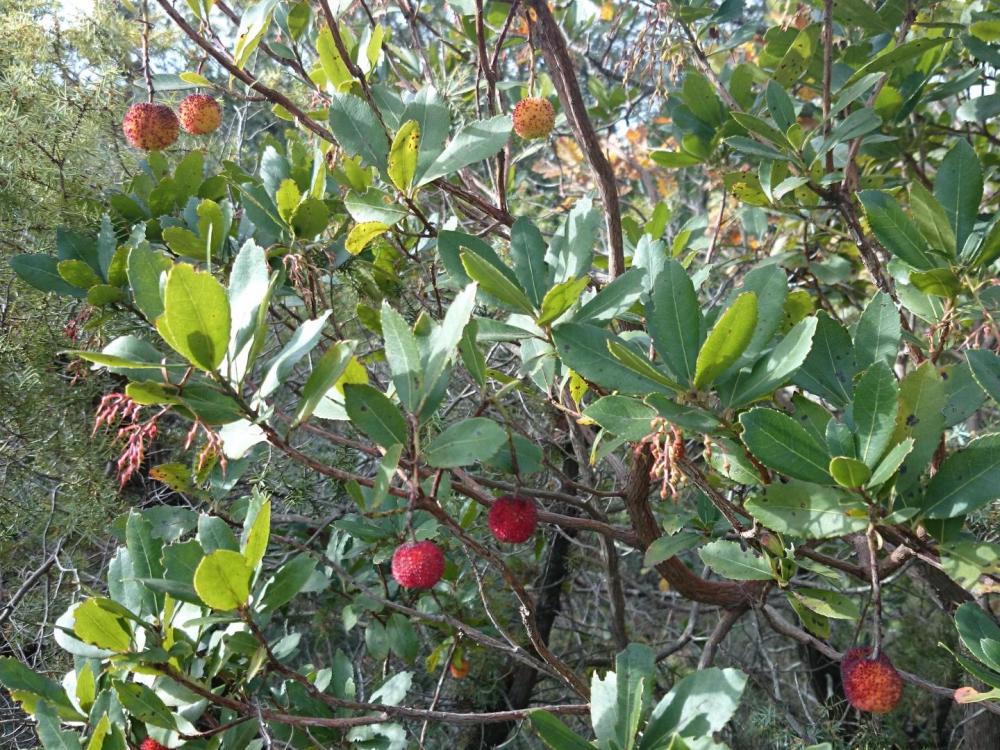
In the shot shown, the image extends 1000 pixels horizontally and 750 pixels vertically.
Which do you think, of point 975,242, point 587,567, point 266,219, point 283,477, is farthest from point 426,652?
point 975,242

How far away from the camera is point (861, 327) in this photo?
1.09 metres

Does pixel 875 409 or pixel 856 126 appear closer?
pixel 875 409

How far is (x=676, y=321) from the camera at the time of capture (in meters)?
0.94

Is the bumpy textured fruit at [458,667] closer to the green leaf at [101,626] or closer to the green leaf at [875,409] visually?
the green leaf at [101,626]

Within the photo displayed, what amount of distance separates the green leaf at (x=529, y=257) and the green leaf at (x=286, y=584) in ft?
1.47

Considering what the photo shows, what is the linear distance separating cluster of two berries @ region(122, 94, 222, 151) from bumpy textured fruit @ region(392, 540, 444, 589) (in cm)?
103

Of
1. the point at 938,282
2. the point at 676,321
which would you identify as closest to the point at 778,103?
the point at 938,282

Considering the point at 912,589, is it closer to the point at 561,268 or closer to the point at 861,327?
the point at 861,327

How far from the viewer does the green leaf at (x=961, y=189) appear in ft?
3.85

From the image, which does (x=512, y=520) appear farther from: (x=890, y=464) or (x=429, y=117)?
(x=429, y=117)

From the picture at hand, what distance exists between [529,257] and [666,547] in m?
0.43

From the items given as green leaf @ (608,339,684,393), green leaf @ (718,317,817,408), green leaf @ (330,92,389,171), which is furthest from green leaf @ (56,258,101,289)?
green leaf @ (718,317,817,408)

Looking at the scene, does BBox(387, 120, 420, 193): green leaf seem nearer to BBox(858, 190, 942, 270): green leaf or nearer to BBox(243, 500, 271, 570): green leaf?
BBox(243, 500, 271, 570): green leaf

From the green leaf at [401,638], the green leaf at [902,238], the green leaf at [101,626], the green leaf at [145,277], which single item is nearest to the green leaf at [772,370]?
the green leaf at [902,238]
